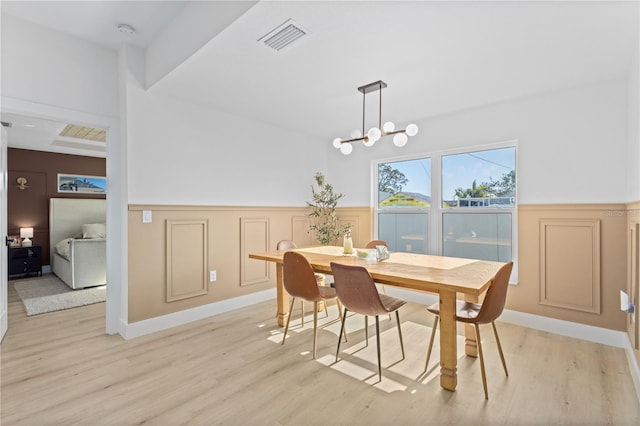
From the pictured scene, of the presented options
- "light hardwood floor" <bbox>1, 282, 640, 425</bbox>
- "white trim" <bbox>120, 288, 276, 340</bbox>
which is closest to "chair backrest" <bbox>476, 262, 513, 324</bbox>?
"light hardwood floor" <bbox>1, 282, 640, 425</bbox>

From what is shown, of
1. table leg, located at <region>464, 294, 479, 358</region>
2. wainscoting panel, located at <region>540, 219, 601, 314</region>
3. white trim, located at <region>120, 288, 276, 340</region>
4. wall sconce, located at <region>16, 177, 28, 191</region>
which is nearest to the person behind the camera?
table leg, located at <region>464, 294, 479, 358</region>

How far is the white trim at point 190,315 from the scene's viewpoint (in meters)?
3.07

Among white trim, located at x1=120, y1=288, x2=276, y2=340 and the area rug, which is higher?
white trim, located at x1=120, y1=288, x2=276, y2=340

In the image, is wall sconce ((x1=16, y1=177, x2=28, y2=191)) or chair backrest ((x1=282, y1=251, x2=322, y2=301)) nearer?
chair backrest ((x1=282, y1=251, x2=322, y2=301))

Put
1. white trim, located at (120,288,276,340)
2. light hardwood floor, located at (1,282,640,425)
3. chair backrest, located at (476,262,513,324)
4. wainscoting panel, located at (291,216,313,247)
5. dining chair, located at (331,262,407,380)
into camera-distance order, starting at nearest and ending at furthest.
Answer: light hardwood floor, located at (1,282,640,425) < chair backrest, located at (476,262,513,324) < dining chair, located at (331,262,407,380) < white trim, located at (120,288,276,340) < wainscoting panel, located at (291,216,313,247)

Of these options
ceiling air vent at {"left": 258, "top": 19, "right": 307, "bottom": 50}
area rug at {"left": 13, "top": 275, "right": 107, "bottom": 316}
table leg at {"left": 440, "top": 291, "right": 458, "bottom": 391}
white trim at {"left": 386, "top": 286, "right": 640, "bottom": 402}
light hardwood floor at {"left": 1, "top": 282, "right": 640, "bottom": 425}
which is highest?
ceiling air vent at {"left": 258, "top": 19, "right": 307, "bottom": 50}

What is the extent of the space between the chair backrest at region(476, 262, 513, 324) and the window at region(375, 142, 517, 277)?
5.36 feet

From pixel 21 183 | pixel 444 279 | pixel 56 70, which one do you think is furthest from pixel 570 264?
pixel 21 183

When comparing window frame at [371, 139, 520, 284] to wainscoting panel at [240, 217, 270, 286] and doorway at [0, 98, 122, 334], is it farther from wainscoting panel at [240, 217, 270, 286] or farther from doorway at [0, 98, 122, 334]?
doorway at [0, 98, 122, 334]

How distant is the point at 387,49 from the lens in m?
2.35

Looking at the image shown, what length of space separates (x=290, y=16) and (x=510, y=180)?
293 centimetres

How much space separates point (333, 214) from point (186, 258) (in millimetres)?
2079

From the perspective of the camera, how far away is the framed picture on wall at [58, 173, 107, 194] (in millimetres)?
6469

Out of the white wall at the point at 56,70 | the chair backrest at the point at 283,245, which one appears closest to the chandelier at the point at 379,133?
the chair backrest at the point at 283,245
